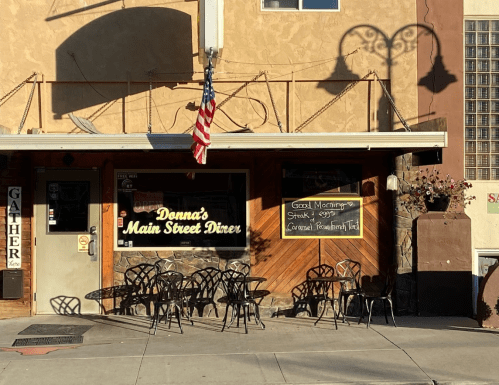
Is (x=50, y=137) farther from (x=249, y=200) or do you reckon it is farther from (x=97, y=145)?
(x=249, y=200)

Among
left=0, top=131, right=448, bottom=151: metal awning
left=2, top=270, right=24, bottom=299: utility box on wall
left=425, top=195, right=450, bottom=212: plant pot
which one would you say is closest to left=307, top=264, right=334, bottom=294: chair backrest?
left=425, top=195, right=450, bottom=212: plant pot

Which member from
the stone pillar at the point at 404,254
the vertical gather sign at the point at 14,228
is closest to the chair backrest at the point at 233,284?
the stone pillar at the point at 404,254

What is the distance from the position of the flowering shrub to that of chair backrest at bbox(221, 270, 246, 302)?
3087 mm

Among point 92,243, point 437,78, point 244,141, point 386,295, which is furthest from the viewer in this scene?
point 437,78

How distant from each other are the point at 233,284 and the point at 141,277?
5.53 ft

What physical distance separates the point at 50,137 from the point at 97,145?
2.27 ft

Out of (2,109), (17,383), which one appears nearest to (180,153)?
(2,109)

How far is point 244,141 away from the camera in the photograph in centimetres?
984

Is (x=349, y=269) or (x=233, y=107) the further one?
(x=233, y=107)

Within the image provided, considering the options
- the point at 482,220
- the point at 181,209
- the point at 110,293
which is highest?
the point at 181,209

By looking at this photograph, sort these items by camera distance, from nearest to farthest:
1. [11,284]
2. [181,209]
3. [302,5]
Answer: [11,284], [181,209], [302,5]

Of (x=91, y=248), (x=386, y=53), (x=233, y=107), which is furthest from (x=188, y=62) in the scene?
(x=91, y=248)

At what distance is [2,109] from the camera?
11336mm

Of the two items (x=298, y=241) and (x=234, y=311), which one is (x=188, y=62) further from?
(x=234, y=311)
